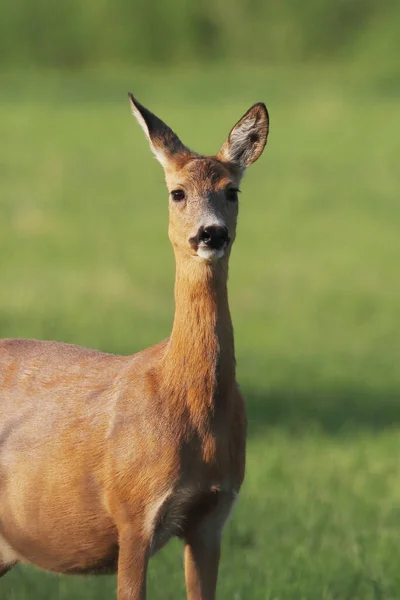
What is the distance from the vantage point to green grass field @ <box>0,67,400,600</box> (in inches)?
346

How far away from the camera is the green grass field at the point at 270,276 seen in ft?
28.8

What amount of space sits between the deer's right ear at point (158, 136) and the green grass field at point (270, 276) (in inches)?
96.3

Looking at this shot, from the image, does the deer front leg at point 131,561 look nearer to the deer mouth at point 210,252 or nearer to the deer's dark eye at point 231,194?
the deer mouth at point 210,252

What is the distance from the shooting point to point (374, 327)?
65.2 ft

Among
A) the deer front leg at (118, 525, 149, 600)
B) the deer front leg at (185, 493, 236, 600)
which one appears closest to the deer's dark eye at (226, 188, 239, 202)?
the deer front leg at (185, 493, 236, 600)

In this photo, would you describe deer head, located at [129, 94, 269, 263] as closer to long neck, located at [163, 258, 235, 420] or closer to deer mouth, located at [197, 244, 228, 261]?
deer mouth, located at [197, 244, 228, 261]

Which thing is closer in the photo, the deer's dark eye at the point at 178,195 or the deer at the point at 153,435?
the deer at the point at 153,435

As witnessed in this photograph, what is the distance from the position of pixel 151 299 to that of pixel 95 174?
10887mm

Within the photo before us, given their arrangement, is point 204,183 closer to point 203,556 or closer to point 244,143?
point 244,143

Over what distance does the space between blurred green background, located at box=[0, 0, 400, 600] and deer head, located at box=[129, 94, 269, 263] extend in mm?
2307

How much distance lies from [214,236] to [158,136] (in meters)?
0.65

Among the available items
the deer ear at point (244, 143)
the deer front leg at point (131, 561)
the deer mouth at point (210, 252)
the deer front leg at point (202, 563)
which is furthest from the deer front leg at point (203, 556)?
the deer ear at point (244, 143)

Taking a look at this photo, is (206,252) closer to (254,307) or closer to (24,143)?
(254,307)

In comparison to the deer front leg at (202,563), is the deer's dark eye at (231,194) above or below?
above
